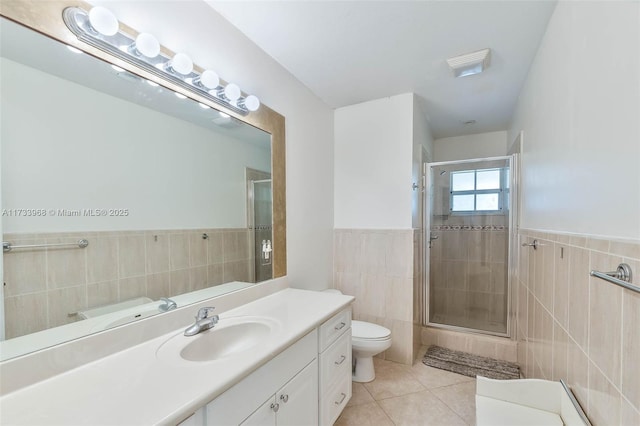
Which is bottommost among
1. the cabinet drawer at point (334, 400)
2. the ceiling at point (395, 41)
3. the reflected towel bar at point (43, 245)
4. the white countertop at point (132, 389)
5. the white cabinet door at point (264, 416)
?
the cabinet drawer at point (334, 400)

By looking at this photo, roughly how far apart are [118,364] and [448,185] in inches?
122

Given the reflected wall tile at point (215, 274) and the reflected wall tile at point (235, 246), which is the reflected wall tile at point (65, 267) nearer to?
the reflected wall tile at point (215, 274)

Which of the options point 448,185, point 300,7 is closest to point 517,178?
point 448,185

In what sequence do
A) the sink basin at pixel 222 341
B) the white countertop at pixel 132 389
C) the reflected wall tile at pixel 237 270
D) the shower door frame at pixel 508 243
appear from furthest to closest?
the shower door frame at pixel 508 243
the reflected wall tile at pixel 237 270
the sink basin at pixel 222 341
the white countertop at pixel 132 389

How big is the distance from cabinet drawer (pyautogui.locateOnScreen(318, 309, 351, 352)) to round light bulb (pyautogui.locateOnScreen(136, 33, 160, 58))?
144 cm

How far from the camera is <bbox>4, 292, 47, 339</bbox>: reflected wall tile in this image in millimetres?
797

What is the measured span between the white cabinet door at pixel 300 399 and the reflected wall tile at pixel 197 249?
28.6 inches

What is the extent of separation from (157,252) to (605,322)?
5.55 ft

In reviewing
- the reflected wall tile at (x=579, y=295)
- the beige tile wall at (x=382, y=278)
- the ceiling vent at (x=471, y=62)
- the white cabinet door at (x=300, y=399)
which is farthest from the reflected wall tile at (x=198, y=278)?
the ceiling vent at (x=471, y=62)

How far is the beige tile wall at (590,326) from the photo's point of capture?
0.74 meters

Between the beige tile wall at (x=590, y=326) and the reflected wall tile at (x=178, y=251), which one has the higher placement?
the reflected wall tile at (x=178, y=251)

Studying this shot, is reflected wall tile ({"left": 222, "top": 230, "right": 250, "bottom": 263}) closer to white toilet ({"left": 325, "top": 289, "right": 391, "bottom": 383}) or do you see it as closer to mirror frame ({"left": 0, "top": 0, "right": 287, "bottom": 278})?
mirror frame ({"left": 0, "top": 0, "right": 287, "bottom": 278})

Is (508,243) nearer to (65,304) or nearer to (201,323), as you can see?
(201,323)

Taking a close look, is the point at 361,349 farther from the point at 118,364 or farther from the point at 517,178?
the point at 517,178
